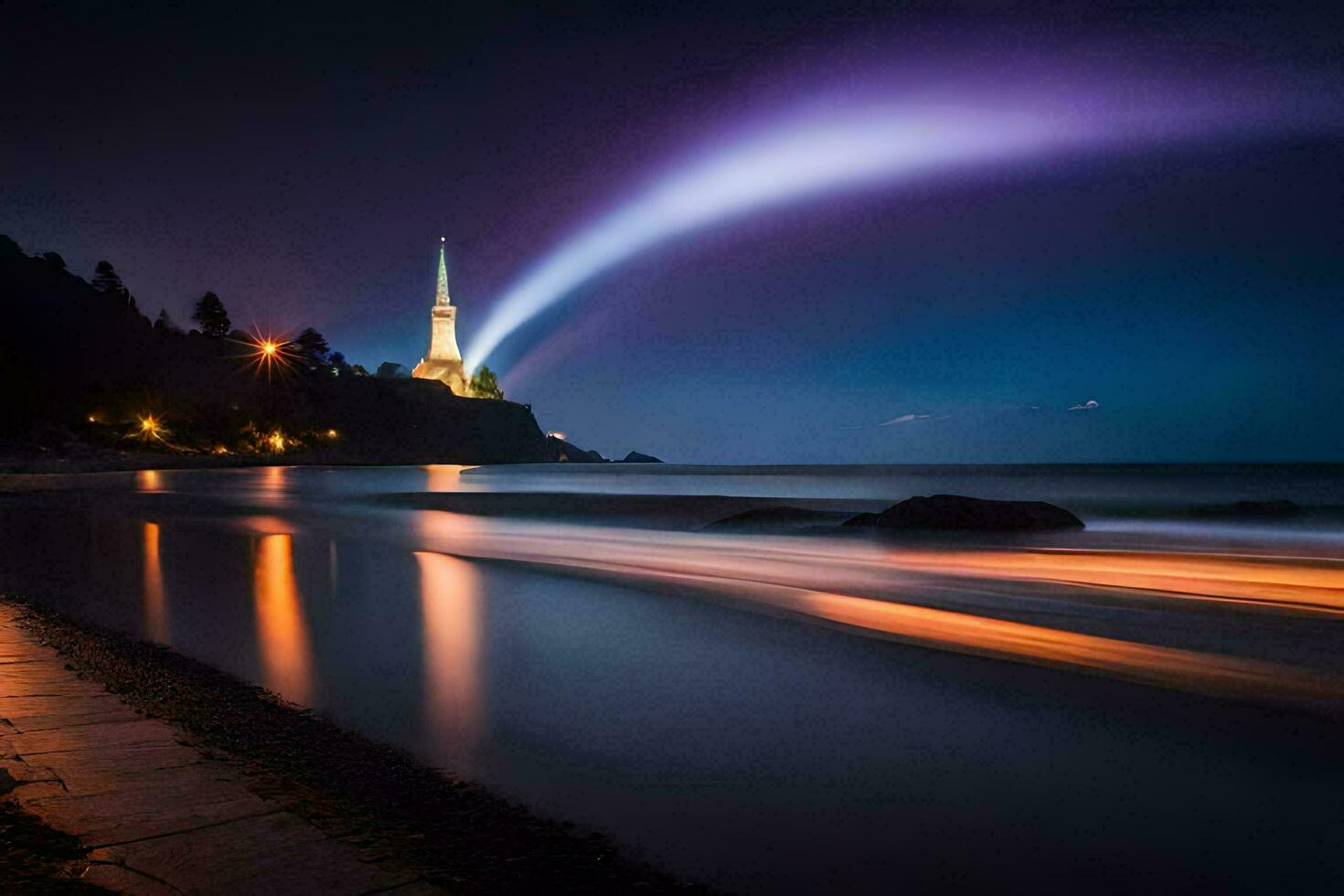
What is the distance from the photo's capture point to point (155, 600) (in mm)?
12117

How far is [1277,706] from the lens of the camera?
756 centimetres

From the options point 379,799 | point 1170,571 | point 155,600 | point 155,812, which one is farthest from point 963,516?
point 155,812

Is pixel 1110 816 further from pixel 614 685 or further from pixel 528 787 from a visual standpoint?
pixel 614 685

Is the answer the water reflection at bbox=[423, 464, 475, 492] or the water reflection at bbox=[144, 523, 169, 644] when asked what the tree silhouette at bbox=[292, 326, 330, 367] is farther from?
the water reflection at bbox=[144, 523, 169, 644]

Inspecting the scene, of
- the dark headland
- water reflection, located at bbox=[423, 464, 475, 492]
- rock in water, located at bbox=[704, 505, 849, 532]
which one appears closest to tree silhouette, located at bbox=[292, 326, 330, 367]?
the dark headland

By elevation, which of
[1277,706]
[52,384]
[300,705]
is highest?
[52,384]

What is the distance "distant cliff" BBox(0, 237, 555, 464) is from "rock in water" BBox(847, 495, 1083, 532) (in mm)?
106938

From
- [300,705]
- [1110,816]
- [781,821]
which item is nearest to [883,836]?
[781,821]

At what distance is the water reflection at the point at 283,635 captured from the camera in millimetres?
7633

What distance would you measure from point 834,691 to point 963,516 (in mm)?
18144

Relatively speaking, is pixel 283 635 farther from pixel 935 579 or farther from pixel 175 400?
pixel 175 400

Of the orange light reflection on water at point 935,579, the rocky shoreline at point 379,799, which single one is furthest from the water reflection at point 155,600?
the orange light reflection on water at point 935,579

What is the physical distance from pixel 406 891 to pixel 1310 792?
17.9 feet

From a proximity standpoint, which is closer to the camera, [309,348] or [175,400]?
[175,400]
